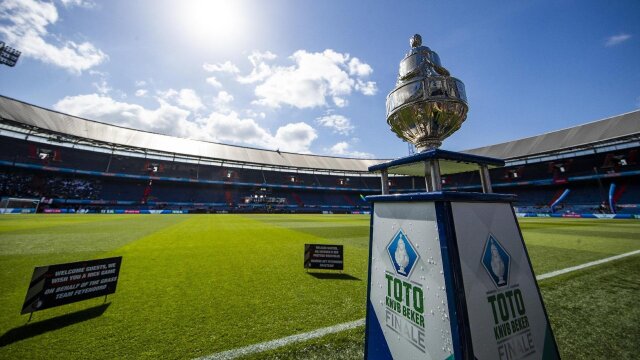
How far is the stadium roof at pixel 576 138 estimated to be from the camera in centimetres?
3394

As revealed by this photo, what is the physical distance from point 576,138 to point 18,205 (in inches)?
3252

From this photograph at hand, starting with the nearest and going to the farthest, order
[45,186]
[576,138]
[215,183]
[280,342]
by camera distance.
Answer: [280,342]
[45,186]
[576,138]
[215,183]

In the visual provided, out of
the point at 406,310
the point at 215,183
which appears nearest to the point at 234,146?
the point at 215,183

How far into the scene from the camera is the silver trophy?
196 centimetres

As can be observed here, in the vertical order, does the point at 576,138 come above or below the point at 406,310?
above

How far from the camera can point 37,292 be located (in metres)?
3.24

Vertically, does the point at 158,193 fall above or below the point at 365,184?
below

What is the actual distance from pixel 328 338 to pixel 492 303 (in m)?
1.94

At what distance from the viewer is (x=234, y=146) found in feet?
181

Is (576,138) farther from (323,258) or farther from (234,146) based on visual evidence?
(234,146)

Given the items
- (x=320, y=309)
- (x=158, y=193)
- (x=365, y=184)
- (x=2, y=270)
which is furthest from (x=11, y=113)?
(x=365, y=184)

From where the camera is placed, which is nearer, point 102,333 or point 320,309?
point 102,333

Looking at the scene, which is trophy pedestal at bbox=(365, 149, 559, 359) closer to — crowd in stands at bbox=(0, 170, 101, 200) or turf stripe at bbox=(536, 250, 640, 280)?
turf stripe at bbox=(536, 250, 640, 280)

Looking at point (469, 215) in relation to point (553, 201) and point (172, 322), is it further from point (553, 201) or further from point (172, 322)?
point (553, 201)
